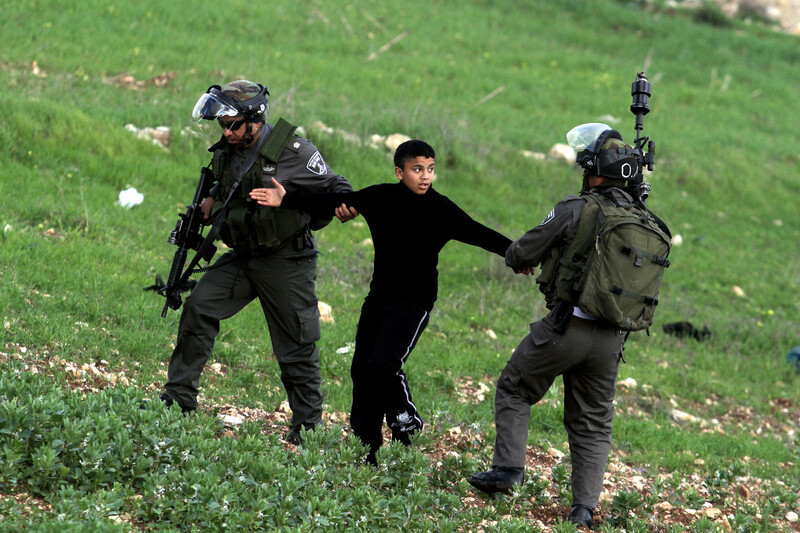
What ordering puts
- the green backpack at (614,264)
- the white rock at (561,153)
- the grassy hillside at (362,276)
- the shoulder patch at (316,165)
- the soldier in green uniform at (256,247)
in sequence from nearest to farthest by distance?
the grassy hillside at (362,276)
the green backpack at (614,264)
the soldier in green uniform at (256,247)
the shoulder patch at (316,165)
the white rock at (561,153)

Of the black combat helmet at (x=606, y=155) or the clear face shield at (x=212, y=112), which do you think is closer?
the black combat helmet at (x=606, y=155)

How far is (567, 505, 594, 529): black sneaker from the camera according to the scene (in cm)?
482

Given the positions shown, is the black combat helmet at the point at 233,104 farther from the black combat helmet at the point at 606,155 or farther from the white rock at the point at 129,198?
the white rock at the point at 129,198

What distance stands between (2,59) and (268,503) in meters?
11.2

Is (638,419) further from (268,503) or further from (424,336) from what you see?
(268,503)

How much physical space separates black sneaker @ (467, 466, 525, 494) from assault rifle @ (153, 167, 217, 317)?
83.8 inches

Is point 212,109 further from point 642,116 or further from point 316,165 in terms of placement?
point 642,116

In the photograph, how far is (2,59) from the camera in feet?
42.8

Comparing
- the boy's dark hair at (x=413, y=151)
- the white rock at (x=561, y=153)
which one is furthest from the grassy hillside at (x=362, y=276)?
the boy's dark hair at (x=413, y=151)

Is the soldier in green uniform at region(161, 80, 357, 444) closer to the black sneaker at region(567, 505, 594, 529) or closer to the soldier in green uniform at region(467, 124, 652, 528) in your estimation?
the soldier in green uniform at region(467, 124, 652, 528)

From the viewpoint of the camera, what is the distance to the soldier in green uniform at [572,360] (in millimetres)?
4652

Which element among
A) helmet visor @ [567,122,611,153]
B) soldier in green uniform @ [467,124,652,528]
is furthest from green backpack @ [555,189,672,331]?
helmet visor @ [567,122,611,153]

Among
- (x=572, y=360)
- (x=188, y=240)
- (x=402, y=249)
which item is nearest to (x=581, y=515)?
(x=572, y=360)

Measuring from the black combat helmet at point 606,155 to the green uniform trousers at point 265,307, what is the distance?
5.71 ft
